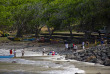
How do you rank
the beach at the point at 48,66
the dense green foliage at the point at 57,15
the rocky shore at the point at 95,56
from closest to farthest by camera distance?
the beach at the point at 48,66 → the rocky shore at the point at 95,56 → the dense green foliage at the point at 57,15

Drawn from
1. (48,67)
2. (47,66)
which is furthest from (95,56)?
(48,67)

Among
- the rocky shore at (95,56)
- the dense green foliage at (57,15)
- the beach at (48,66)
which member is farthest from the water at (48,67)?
the dense green foliage at (57,15)

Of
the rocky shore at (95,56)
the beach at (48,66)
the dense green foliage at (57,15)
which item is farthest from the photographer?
the dense green foliage at (57,15)

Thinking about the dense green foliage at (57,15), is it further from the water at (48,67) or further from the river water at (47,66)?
the water at (48,67)

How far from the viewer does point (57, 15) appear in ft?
158

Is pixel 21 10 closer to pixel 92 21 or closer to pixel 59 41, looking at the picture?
pixel 59 41

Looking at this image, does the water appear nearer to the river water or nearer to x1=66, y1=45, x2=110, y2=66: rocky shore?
the river water

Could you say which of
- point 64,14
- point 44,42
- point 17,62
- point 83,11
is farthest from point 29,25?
point 17,62

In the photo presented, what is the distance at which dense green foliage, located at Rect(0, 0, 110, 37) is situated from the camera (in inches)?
1679

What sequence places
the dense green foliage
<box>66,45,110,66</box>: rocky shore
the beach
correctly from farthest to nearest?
1. the dense green foliage
2. <box>66,45,110,66</box>: rocky shore
3. the beach

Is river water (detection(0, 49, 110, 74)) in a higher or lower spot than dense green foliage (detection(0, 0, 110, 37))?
lower

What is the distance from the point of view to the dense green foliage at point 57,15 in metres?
42.6

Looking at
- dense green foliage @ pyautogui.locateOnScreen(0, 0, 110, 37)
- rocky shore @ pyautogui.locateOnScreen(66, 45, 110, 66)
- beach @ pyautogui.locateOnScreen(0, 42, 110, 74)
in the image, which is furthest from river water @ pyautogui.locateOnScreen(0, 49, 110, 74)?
dense green foliage @ pyautogui.locateOnScreen(0, 0, 110, 37)

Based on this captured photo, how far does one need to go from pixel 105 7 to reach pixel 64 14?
9784mm
